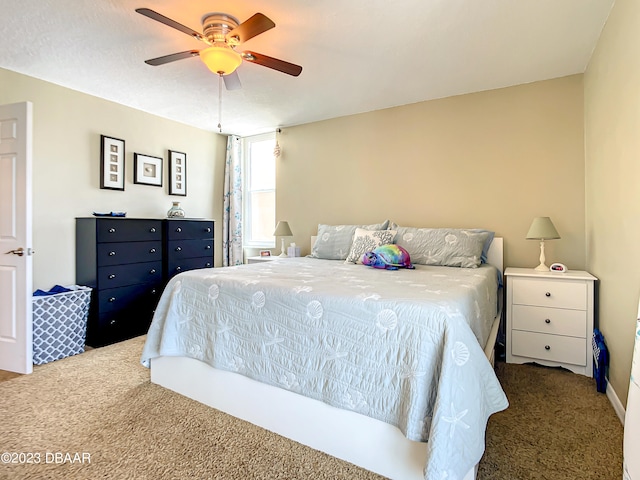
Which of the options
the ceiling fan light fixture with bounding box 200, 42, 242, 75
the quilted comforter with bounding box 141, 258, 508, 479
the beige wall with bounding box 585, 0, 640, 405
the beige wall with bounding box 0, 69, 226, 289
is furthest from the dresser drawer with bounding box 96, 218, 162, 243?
the beige wall with bounding box 585, 0, 640, 405

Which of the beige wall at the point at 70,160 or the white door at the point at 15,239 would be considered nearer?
the white door at the point at 15,239

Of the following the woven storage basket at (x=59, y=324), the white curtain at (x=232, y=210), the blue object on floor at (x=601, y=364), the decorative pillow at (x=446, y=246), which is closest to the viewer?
the blue object on floor at (x=601, y=364)

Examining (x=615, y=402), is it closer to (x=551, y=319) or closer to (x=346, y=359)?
(x=551, y=319)

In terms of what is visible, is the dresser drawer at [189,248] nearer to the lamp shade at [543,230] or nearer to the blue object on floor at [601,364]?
the lamp shade at [543,230]

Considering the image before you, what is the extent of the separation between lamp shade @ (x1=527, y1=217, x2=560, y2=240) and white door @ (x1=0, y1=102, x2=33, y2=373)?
3.85 meters

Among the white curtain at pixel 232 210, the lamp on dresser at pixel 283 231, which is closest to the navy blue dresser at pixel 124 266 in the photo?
the white curtain at pixel 232 210

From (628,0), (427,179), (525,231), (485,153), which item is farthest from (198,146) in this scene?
(628,0)

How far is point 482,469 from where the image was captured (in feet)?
4.90

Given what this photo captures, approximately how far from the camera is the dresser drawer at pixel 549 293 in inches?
97.1

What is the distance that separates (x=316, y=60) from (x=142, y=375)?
273 cm

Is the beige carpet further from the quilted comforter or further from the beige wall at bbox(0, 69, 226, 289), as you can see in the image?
the beige wall at bbox(0, 69, 226, 289)

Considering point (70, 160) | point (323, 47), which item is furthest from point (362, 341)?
point (70, 160)

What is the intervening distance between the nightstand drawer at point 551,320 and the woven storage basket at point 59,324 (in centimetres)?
→ 363

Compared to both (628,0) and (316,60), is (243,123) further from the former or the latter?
(628,0)
